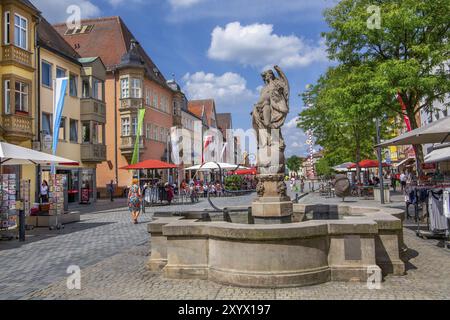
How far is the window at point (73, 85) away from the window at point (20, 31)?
649 centimetres

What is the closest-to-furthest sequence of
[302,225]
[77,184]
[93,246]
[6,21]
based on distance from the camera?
[302,225], [93,246], [6,21], [77,184]

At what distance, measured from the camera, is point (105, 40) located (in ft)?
140

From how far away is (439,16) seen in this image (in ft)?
53.7

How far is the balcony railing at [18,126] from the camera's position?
22.5 metres

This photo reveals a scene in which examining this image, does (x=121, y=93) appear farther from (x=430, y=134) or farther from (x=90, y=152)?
(x=430, y=134)

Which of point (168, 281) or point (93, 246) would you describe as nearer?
point (168, 281)

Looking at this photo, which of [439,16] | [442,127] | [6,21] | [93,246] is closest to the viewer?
[442,127]

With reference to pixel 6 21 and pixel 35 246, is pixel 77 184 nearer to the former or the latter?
pixel 6 21

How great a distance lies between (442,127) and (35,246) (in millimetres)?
10101

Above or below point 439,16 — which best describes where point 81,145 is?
below

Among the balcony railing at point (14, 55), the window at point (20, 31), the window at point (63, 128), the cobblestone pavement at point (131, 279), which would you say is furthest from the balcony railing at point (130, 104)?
the cobblestone pavement at point (131, 279)

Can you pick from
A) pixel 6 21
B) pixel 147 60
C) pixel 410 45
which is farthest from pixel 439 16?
pixel 147 60

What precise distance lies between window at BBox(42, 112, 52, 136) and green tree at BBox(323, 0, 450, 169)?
18.1m

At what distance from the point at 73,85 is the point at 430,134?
26.9m
